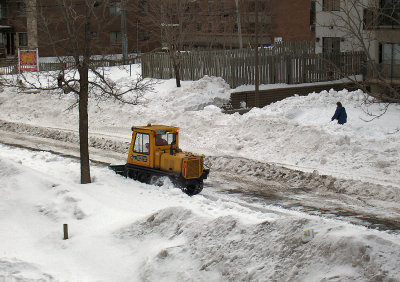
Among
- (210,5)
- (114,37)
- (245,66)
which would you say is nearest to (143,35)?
(114,37)

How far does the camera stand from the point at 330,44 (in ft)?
132

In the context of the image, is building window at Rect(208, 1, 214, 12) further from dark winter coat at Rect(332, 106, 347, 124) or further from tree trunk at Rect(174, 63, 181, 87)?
dark winter coat at Rect(332, 106, 347, 124)

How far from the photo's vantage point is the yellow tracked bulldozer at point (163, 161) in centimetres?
1675

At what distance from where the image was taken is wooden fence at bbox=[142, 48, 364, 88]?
110 ft

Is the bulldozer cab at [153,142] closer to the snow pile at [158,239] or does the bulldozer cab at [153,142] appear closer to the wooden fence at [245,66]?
the snow pile at [158,239]

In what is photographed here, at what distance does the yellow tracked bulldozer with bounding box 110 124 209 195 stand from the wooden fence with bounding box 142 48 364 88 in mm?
16415

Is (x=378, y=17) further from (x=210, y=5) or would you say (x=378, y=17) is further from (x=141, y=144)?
(x=210, y=5)

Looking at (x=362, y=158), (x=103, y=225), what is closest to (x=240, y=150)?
(x=362, y=158)

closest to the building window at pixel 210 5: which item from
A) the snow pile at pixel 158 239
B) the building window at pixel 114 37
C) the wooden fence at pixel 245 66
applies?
the building window at pixel 114 37

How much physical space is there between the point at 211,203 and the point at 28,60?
101ft

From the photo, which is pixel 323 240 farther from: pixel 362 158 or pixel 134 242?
pixel 362 158

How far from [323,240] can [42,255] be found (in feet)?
21.5

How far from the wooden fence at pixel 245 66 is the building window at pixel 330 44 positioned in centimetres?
188

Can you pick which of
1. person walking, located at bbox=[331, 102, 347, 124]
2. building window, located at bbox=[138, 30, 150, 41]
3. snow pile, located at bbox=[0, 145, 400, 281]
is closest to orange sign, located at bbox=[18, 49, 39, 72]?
building window, located at bbox=[138, 30, 150, 41]
